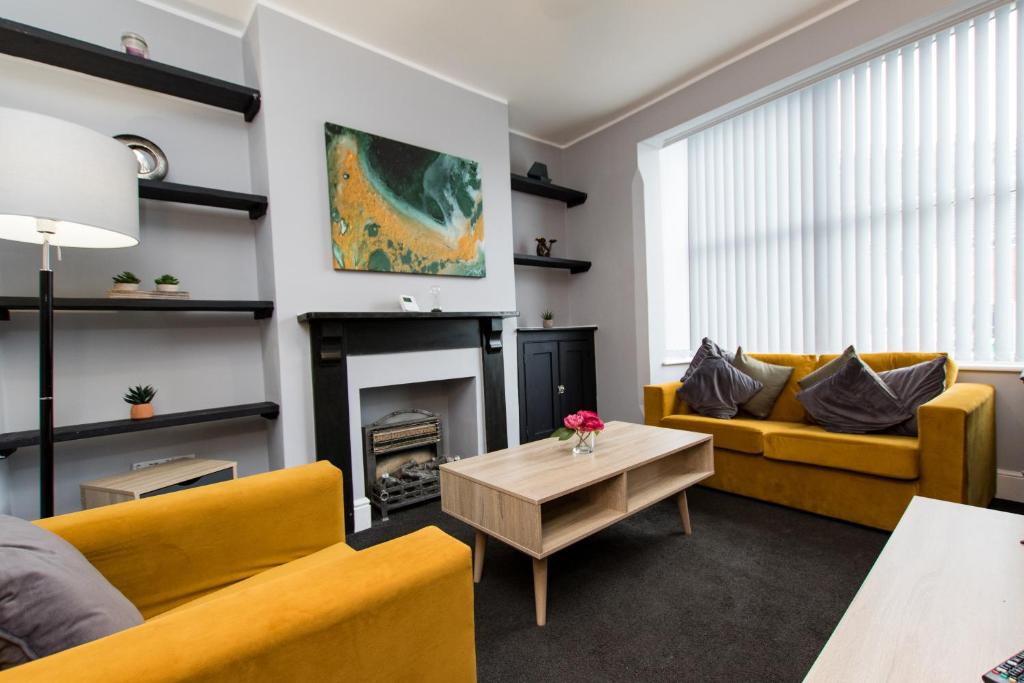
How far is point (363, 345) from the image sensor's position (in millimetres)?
2625

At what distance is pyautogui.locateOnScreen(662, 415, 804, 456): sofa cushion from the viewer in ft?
8.31

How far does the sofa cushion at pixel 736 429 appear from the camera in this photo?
8.31ft

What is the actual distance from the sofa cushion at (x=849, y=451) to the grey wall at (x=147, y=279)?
302 cm

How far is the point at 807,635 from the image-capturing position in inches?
57.8

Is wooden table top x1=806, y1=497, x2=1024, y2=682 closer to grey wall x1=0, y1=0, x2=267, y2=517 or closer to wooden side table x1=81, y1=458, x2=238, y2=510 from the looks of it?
wooden side table x1=81, y1=458, x2=238, y2=510

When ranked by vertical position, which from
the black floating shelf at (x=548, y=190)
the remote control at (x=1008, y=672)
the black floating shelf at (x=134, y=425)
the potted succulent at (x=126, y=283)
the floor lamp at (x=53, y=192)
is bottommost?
the remote control at (x=1008, y=672)

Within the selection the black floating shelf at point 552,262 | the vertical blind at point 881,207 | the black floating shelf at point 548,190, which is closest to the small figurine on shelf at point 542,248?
the black floating shelf at point 552,262

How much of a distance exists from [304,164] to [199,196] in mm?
560

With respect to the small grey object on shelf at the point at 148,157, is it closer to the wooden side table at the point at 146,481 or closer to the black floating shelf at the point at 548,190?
the wooden side table at the point at 146,481

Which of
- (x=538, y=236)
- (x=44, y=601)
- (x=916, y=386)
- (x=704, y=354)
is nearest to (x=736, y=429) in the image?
(x=704, y=354)

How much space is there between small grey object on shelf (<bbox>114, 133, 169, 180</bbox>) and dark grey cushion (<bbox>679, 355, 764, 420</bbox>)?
3384 mm

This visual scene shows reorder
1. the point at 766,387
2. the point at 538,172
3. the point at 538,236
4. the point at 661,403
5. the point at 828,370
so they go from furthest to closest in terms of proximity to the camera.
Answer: the point at 538,236, the point at 538,172, the point at 661,403, the point at 766,387, the point at 828,370

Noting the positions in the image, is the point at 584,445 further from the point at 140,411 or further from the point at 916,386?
the point at 140,411

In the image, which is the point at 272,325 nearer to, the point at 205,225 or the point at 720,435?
the point at 205,225
